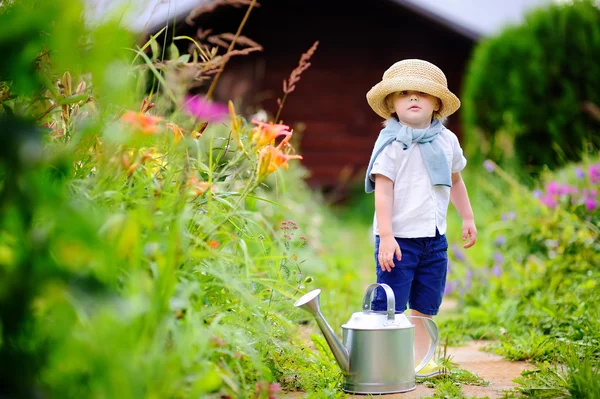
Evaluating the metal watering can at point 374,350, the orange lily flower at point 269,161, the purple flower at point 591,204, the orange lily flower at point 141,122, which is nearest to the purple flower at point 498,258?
the purple flower at point 591,204

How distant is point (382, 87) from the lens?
2707mm

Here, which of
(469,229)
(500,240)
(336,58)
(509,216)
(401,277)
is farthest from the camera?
(336,58)

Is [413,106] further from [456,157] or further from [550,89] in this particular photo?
[550,89]

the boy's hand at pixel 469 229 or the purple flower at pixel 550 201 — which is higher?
the purple flower at pixel 550 201

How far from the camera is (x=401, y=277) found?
2684 millimetres

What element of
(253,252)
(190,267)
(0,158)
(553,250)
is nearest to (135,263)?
(0,158)

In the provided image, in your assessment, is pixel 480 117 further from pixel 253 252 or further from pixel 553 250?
pixel 253 252

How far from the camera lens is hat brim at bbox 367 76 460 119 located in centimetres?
262

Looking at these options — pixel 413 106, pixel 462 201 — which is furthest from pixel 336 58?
pixel 413 106

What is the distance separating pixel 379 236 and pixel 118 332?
4.86ft

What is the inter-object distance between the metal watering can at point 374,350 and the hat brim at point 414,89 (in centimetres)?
78

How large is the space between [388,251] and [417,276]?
29cm

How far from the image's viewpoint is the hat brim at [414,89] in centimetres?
262

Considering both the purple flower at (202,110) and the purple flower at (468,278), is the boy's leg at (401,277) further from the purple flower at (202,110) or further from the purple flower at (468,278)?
the purple flower at (468,278)
